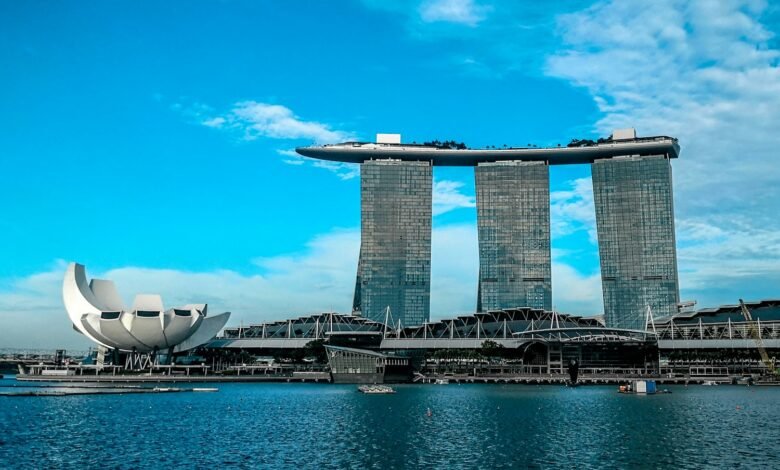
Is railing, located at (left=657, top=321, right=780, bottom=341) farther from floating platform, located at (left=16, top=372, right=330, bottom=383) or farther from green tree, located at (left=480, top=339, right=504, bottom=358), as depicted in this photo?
floating platform, located at (left=16, top=372, right=330, bottom=383)

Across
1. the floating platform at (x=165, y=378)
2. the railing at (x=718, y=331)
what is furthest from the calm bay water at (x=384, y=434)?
the railing at (x=718, y=331)

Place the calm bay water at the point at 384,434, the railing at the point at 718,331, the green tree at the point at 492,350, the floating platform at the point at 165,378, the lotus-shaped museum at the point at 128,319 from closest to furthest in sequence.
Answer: the calm bay water at the point at 384,434
the floating platform at the point at 165,378
the lotus-shaped museum at the point at 128,319
the railing at the point at 718,331
the green tree at the point at 492,350

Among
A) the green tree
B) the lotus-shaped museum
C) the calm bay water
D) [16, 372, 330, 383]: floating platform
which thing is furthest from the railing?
the lotus-shaped museum

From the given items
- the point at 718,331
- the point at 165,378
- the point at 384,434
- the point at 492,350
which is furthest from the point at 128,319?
the point at 718,331

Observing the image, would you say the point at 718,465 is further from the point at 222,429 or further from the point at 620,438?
the point at 222,429

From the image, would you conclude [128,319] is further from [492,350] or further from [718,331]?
[718,331]

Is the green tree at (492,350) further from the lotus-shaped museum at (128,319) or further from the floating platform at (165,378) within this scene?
the lotus-shaped museum at (128,319)
